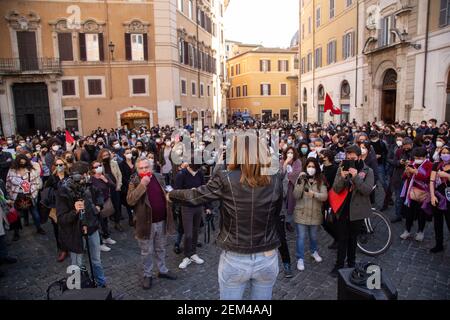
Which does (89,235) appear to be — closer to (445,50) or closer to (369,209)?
(369,209)

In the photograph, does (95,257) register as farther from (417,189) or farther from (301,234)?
(417,189)

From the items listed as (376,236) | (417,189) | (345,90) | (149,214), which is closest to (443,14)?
(345,90)

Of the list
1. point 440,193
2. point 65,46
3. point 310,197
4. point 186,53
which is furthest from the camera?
point 186,53

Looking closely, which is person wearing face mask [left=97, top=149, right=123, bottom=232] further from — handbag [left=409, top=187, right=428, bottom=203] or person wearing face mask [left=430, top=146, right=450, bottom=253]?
person wearing face mask [left=430, top=146, right=450, bottom=253]

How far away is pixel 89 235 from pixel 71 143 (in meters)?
8.38

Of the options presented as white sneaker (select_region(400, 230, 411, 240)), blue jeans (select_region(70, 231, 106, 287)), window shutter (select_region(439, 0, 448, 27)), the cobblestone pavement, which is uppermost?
window shutter (select_region(439, 0, 448, 27))

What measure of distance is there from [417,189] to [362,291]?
3811 mm

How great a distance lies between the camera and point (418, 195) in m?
6.42

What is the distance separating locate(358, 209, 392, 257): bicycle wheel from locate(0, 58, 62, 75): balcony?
23746 millimetres

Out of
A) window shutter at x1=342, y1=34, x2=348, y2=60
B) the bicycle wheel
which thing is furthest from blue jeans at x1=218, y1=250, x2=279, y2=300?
window shutter at x1=342, y1=34, x2=348, y2=60

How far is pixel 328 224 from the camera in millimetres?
6016

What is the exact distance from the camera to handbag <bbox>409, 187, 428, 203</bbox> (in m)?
6.34
